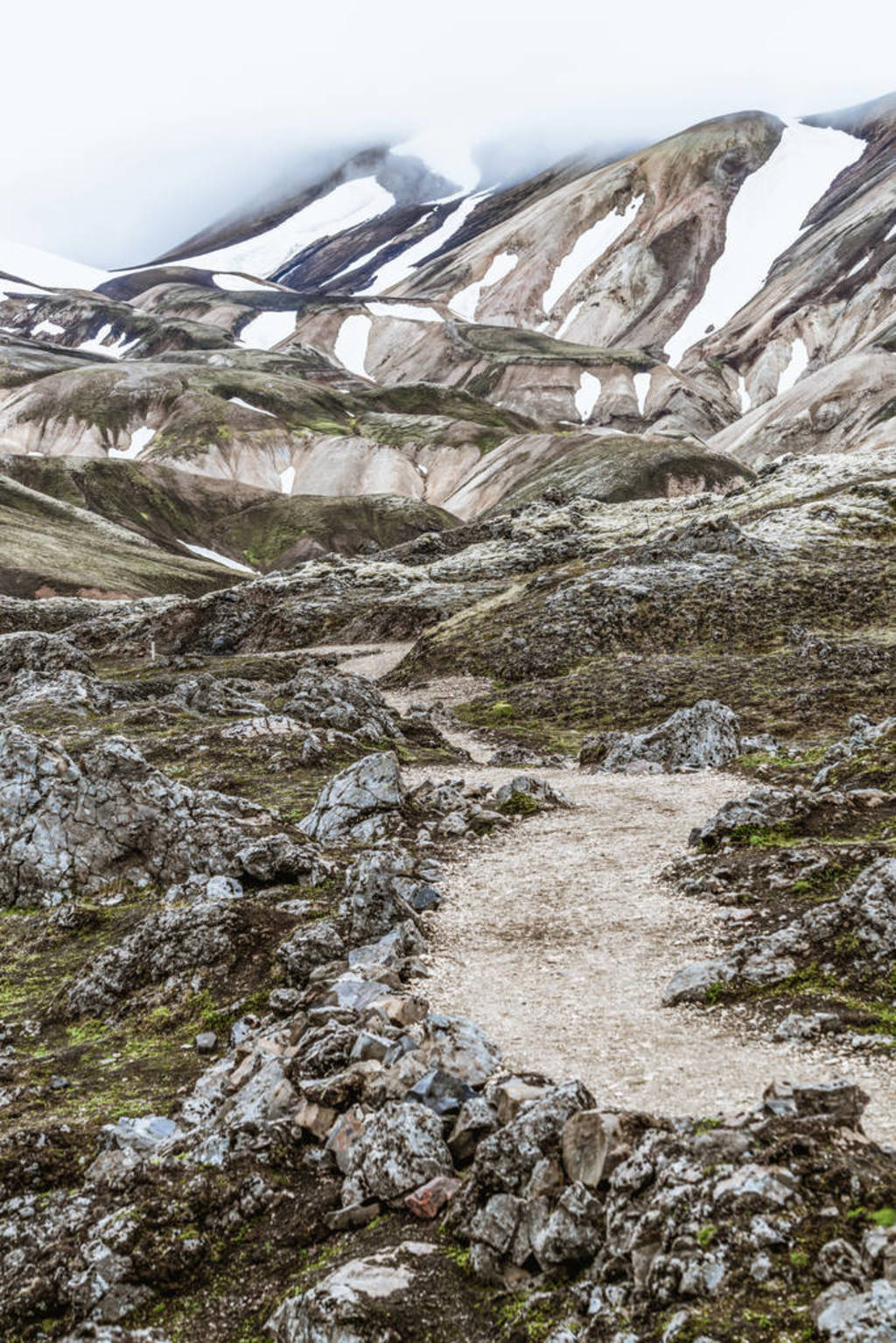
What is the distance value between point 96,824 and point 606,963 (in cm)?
1208

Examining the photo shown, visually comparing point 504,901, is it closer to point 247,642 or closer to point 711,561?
point 711,561

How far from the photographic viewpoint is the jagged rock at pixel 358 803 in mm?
20500

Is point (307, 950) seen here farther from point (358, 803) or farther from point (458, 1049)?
point (358, 803)

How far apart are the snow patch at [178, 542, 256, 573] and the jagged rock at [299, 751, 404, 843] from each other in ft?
405

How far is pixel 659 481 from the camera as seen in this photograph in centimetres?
14025

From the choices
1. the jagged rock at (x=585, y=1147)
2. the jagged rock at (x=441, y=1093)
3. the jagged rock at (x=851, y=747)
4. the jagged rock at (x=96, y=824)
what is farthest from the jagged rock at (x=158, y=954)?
the jagged rock at (x=851, y=747)

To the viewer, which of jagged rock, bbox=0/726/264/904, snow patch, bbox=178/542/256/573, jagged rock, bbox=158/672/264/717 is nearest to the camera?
Result: jagged rock, bbox=0/726/264/904

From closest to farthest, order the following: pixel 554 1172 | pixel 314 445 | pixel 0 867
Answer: pixel 554 1172 < pixel 0 867 < pixel 314 445

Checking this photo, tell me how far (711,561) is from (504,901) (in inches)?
1871

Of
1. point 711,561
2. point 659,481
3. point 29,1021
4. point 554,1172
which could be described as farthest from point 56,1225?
point 659,481

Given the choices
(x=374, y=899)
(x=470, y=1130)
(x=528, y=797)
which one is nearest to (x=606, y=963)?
(x=374, y=899)

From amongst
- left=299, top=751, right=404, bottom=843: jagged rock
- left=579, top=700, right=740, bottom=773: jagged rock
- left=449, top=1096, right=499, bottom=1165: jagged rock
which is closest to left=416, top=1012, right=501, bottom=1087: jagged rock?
left=449, top=1096, right=499, bottom=1165: jagged rock

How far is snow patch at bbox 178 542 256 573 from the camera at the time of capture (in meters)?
143

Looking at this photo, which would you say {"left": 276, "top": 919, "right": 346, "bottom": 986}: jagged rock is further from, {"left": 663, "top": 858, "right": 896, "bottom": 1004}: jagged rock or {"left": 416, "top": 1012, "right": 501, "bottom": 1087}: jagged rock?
{"left": 663, "top": 858, "right": 896, "bottom": 1004}: jagged rock
